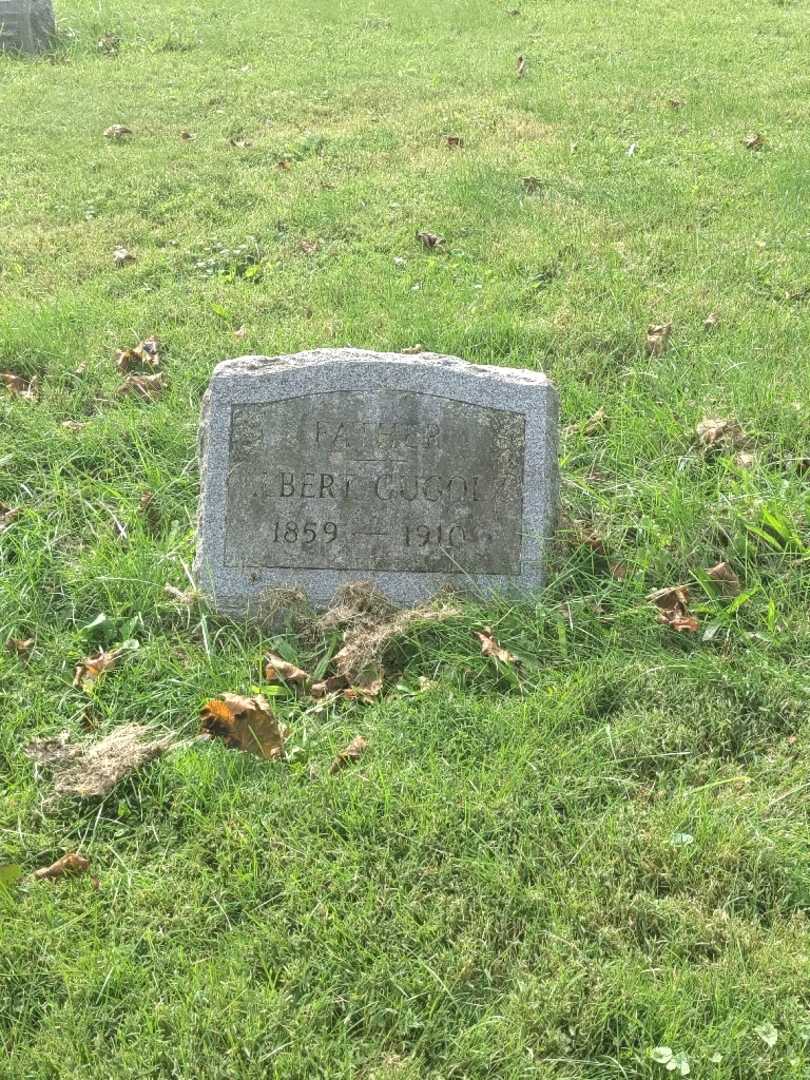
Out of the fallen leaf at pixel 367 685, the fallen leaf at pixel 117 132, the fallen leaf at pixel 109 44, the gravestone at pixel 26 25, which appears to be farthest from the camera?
the fallen leaf at pixel 109 44

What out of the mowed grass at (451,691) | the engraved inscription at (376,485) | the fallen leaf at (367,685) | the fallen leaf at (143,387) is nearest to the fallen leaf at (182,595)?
the mowed grass at (451,691)

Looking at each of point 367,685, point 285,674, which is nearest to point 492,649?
point 367,685

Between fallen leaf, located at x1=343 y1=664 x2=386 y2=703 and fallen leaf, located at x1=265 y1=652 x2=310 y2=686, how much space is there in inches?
6.0

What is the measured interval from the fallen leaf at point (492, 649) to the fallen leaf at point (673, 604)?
19.2 inches

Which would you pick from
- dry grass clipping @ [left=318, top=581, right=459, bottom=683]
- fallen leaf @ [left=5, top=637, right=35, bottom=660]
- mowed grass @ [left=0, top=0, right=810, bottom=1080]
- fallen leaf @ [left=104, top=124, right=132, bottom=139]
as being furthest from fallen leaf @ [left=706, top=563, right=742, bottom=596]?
fallen leaf @ [left=104, top=124, right=132, bottom=139]

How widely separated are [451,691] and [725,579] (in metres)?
0.98

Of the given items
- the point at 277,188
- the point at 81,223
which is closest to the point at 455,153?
the point at 277,188

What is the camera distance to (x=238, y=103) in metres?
8.50

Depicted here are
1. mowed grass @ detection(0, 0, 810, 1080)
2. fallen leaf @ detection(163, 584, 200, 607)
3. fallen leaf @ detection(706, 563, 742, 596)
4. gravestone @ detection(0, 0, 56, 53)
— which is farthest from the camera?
gravestone @ detection(0, 0, 56, 53)

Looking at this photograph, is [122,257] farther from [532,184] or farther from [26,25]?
[26,25]

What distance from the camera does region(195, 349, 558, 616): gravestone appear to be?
325 cm

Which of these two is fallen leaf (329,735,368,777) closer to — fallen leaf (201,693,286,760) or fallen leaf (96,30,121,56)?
fallen leaf (201,693,286,760)

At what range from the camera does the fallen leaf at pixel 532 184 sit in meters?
6.25

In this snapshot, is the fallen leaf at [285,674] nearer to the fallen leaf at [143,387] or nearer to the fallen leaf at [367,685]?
the fallen leaf at [367,685]
